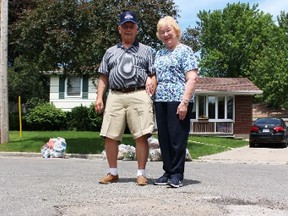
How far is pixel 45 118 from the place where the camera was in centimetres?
3030

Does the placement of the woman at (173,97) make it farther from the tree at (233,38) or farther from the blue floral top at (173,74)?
the tree at (233,38)

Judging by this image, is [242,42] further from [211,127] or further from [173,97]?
[173,97]

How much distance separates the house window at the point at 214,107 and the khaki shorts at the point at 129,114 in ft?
85.8

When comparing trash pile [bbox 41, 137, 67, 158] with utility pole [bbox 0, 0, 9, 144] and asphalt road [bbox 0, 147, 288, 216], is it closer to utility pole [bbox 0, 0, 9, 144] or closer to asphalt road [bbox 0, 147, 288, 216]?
utility pole [bbox 0, 0, 9, 144]

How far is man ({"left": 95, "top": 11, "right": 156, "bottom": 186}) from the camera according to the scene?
19.7 ft

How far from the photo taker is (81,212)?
4379 millimetres

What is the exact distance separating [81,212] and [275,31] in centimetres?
5893

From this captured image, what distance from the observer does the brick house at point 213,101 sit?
103 ft

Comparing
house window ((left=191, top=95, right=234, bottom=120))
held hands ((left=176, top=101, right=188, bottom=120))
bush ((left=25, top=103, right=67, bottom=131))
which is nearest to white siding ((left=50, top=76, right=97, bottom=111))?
bush ((left=25, top=103, right=67, bottom=131))

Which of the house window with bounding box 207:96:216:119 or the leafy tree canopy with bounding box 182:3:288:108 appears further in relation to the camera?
the leafy tree canopy with bounding box 182:3:288:108

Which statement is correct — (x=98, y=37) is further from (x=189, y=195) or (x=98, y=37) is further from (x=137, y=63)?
(x=189, y=195)

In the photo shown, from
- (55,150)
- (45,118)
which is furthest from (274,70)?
(55,150)

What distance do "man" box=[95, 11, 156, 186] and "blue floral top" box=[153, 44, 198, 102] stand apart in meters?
0.13

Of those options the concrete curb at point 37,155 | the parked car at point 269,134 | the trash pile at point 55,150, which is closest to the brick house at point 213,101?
the parked car at point 269,134
